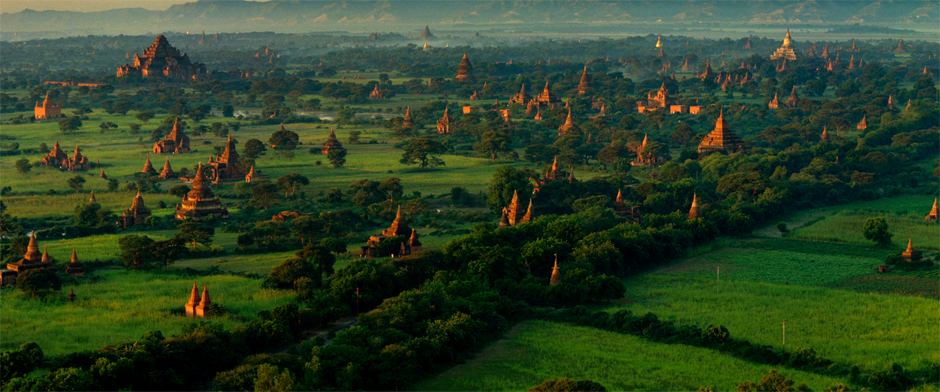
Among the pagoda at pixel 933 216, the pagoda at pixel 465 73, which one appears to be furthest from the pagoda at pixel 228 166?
the pagoda at pixel 465 73

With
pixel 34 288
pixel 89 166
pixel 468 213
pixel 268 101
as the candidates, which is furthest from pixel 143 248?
pixel 268 101

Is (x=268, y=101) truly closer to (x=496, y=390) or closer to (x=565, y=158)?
(x=565, y=158)

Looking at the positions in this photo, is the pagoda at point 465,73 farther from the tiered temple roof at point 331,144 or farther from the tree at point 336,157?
the tree at point 336,157

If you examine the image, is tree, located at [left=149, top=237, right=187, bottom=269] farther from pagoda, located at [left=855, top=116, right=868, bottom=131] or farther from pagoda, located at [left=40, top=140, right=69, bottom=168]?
pagoda, located at [left=855, top=116, right=868, bottom=131]

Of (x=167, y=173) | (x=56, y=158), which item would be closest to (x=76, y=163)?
(x=56, y=158)

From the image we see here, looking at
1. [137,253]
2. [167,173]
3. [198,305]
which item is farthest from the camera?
[167,173]

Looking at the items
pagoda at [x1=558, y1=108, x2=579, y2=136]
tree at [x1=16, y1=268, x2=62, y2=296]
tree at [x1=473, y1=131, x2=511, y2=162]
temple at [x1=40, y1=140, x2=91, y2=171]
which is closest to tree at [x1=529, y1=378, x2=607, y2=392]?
tree at [x1=16, y1=268, x2=62, y2=296]

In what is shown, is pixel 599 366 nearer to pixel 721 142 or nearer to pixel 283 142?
pixel 721 142
